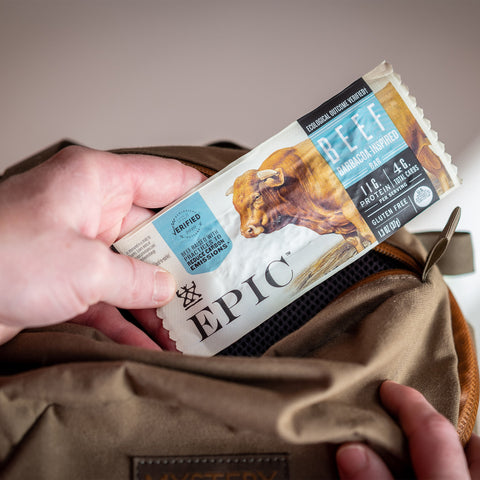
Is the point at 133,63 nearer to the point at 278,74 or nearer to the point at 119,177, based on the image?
the point at 278,74

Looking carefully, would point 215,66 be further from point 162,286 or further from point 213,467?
point 213,467

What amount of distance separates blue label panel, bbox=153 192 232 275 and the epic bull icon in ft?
0.09

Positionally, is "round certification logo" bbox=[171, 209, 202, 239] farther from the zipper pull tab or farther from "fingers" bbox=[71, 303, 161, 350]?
the zipper pull tab

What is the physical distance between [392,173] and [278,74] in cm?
33

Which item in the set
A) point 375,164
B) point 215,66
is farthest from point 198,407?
point 215,66

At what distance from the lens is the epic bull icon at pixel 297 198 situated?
0.45 meters

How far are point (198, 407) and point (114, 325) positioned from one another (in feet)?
0.53

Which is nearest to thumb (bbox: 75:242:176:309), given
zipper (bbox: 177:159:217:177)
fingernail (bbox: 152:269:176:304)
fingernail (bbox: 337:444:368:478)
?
fingernail (bbox: 152:269:176:304)

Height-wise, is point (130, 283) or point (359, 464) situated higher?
point (130, 283)

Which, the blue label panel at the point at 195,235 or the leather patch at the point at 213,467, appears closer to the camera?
the leather patch at the point at 213,467

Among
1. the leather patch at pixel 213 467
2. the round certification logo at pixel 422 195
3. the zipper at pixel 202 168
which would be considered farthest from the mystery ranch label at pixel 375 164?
the leather patch at pixel 213 467

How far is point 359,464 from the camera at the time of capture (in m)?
0.34

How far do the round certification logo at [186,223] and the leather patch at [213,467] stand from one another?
8.1 inches

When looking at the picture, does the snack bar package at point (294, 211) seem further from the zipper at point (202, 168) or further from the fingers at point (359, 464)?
the fingers at point (359, 464)
